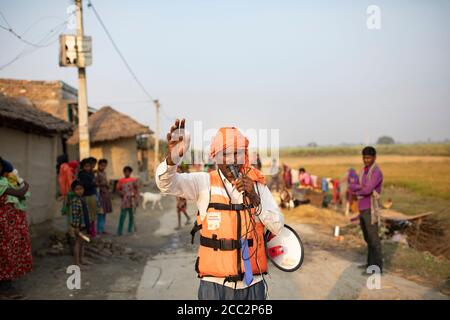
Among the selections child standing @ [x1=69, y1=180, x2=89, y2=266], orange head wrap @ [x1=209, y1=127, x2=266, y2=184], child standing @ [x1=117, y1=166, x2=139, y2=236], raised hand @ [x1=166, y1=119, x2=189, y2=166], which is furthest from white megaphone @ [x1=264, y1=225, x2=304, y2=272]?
child standing @ [x1=117, y1=166, x2=139, y2=236]

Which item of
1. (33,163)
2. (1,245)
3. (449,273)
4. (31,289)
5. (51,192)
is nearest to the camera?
(1,245)

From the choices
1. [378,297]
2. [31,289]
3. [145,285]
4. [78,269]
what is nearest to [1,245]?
[31,289]

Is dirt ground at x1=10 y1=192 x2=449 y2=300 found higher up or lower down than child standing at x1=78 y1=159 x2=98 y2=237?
lower down

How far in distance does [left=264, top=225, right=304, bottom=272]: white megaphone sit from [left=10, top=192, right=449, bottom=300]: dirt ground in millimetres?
2180

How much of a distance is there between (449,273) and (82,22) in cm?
987

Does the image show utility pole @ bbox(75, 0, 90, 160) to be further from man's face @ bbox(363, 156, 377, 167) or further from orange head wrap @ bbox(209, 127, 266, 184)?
orange head wrap @ bbox(209, 127, 266, 184)

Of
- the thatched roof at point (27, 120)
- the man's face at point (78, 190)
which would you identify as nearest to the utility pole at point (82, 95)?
the thatched roof at point (27, 120)

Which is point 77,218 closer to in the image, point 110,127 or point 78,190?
point 78,190

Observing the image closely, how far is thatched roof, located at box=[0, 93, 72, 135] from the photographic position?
19.7 ft

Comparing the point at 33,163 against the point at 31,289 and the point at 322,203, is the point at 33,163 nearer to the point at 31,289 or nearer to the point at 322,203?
the point at 31,289

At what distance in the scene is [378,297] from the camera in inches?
181

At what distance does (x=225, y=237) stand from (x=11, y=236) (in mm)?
3666

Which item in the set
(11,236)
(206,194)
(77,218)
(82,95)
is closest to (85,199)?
(77,218)

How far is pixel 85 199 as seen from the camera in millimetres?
6648
